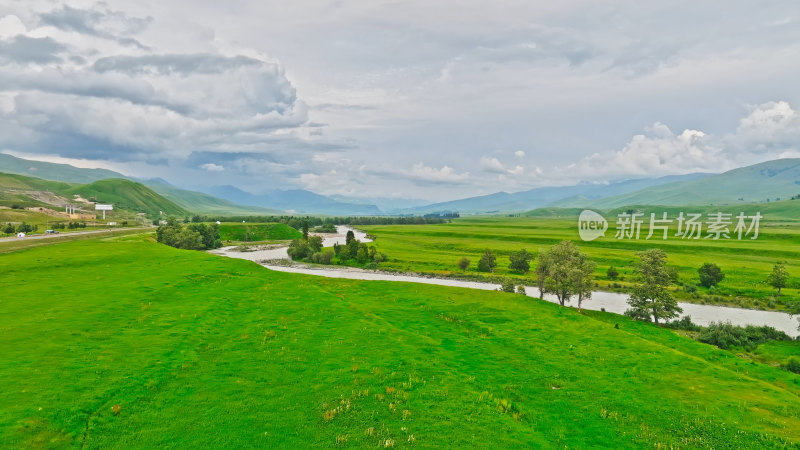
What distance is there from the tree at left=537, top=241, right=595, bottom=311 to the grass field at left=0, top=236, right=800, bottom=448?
1674 cm

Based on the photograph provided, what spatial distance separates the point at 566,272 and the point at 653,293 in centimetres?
1578

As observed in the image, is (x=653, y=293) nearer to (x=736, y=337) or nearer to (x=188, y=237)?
(x=736, y=337)

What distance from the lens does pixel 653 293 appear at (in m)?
62.7

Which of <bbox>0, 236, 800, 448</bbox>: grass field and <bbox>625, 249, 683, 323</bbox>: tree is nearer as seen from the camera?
<bbox>0, 236, 800, 448</bbox>: grass field

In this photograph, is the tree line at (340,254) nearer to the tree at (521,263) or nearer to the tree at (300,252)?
the tree at (300,252)

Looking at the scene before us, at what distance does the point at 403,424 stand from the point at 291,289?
37.0 m

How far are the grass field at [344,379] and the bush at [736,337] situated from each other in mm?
13259

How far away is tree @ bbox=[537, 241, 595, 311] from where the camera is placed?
202ft

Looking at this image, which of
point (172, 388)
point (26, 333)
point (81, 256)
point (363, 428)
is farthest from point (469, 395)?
point (81, 256)

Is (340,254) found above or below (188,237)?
below

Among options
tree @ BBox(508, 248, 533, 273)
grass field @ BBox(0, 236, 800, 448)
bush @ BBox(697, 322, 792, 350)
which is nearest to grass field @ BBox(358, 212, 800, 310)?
tree @ BBox(508, 248, 533, 273)

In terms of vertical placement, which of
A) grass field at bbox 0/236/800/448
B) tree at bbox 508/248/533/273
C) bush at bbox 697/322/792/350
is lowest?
bush at bbox 697/322/792/350

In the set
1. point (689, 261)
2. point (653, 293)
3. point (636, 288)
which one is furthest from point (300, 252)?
point (689, 261)

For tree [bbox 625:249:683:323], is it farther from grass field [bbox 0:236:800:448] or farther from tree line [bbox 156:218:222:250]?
tree line [bbox 156:218:222:250]
